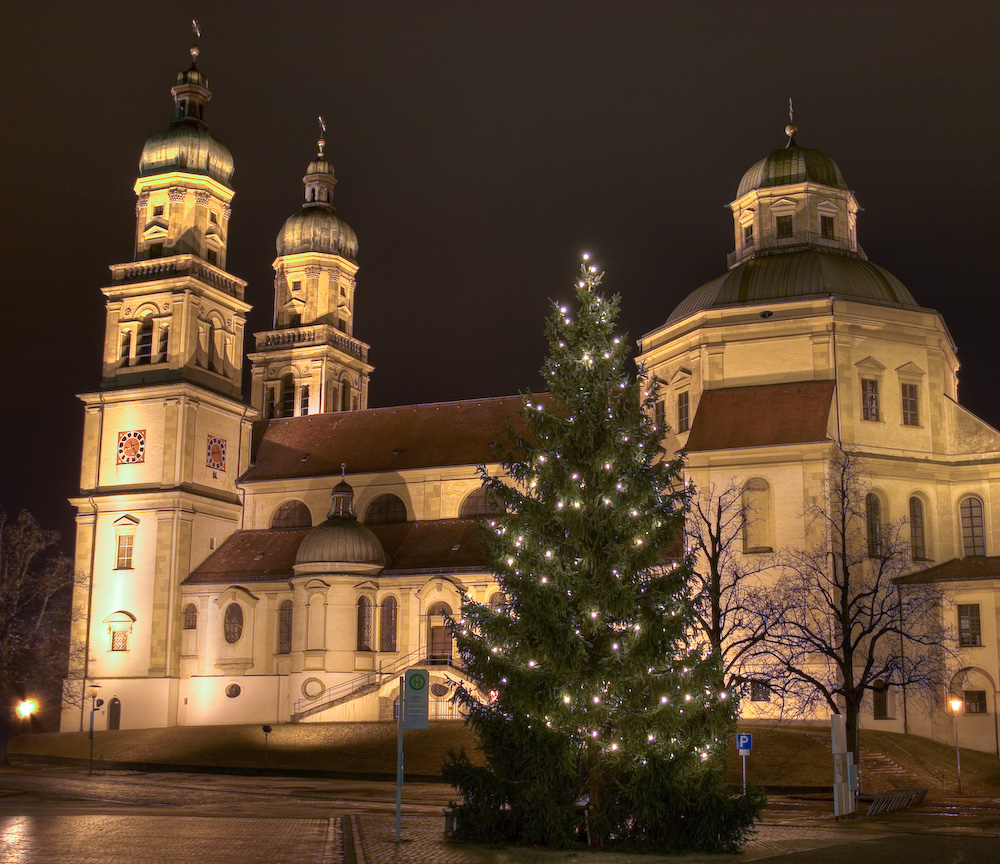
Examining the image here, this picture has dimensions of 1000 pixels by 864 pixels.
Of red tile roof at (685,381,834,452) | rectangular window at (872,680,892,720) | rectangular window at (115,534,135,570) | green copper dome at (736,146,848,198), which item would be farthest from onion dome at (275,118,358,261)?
rectangular window at (872,680,892,720)

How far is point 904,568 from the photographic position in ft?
154

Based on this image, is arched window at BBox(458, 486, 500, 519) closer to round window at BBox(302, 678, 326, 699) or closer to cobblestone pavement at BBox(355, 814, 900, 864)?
round window at BBox(302, 678, 326, 699)

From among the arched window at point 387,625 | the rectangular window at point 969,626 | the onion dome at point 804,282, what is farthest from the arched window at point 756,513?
the arched window at point 387,625

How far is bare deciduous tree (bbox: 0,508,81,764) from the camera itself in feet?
166

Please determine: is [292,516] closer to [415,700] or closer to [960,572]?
[960,572]

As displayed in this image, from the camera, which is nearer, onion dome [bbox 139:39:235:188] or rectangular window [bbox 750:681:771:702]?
rectangular window [bbox 750:681:771:702]

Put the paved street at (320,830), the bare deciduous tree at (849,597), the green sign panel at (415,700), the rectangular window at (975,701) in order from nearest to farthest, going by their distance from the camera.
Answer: the paved street at (320,830), the green sign panel at (415,700), the bare deciduous tree at (849,597), the rectangular window at (975,701)

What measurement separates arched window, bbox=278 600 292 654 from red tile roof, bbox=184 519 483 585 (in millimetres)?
1442

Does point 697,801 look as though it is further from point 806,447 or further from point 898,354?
point 898,354

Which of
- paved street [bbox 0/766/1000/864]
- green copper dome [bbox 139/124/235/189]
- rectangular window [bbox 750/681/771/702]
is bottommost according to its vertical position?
paved street [bbox 0/766/1000/864]

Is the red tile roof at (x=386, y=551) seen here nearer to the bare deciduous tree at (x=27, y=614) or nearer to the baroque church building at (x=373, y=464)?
the baroque church building at (x=373, y=464)

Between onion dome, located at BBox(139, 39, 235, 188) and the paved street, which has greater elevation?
onion dome, located at BBox(139, 39, 235, 188)

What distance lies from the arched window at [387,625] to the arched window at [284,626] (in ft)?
14.5

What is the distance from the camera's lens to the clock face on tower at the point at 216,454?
62.1 m
